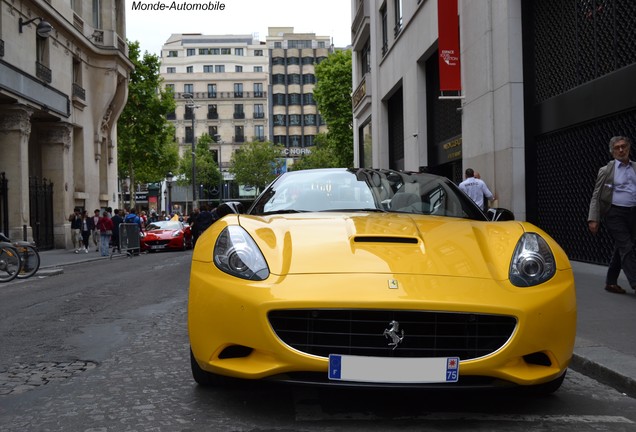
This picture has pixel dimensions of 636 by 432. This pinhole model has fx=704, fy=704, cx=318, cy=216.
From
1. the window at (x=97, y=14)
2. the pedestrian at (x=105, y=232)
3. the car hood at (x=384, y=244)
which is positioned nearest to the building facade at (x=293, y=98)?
the window at (x=97, y=14)

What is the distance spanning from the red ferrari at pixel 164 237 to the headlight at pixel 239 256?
21.6m

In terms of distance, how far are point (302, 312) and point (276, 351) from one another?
209mm

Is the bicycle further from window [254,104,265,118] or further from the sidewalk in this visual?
window [254,104,265,118]

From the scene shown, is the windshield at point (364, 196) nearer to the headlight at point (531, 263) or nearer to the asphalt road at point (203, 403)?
the headlight at point (531, 263)

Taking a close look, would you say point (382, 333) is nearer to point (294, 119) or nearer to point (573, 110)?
point (573, 110)

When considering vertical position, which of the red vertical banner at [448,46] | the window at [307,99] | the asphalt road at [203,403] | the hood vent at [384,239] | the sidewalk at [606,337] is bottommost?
the asphalt road at [203,403]

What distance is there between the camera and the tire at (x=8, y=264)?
1296cm

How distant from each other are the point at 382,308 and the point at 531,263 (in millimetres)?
906

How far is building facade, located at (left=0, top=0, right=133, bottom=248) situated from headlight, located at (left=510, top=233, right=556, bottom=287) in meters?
20.9

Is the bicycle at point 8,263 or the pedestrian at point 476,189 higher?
the pedestrian at point 476,189

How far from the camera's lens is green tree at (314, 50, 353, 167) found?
150 feet

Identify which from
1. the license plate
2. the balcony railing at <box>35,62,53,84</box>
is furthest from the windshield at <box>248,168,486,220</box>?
the balcony railing at <box>35,62,53,84</box>

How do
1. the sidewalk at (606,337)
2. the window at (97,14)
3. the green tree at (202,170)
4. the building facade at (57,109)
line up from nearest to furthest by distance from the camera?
the sidewalk at (606,337) < the building facade at (57,109) < the window at (97,14) < the green tree at (202,170)

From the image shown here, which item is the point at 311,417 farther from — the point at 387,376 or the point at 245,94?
the point at 245,94
